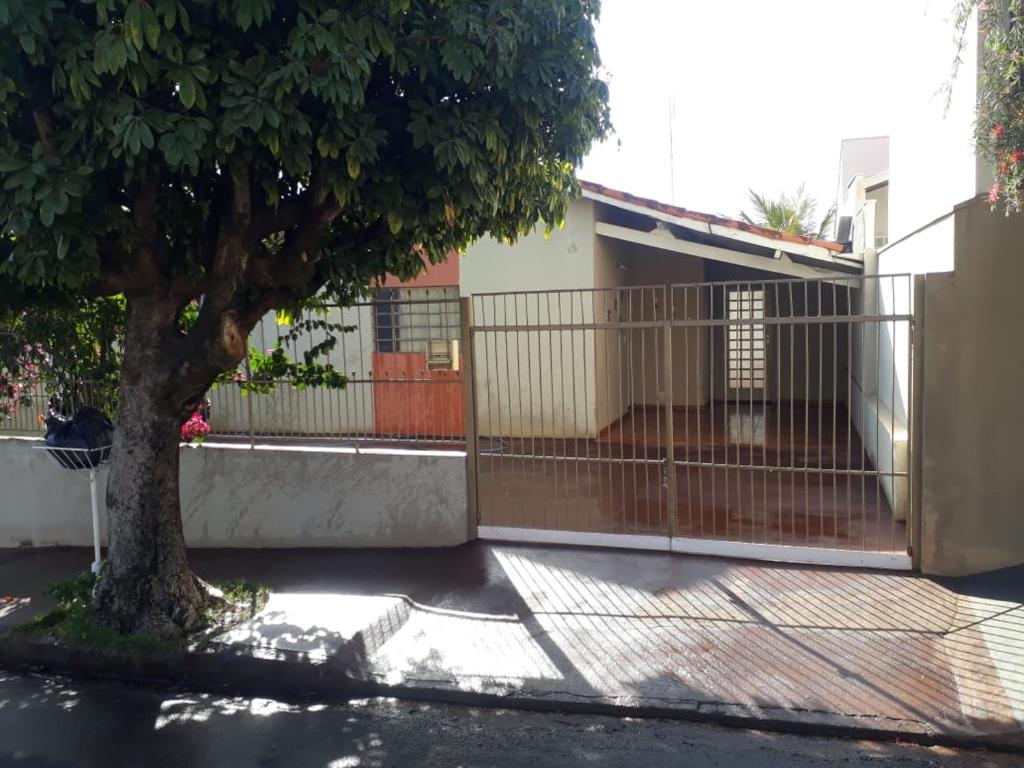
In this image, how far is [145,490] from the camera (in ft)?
19.6

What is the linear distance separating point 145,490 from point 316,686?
6.04ft

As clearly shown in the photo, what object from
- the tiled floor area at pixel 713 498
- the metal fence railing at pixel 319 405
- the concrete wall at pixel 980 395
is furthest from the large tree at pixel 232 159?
the concrete wall at pixel 980 395

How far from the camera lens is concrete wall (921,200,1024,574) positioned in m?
6.21

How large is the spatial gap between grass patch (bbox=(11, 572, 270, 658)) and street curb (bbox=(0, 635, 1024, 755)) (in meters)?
0.06

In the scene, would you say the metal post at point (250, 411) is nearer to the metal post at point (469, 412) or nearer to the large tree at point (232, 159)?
the large tree at point (232, 159)

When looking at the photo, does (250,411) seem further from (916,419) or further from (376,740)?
(916,419)

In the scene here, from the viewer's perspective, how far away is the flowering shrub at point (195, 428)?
7.88m

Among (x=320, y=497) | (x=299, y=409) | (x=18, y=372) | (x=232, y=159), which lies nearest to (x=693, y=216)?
(x=299, y=409)

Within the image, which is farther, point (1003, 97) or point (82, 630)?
point (82, 630)

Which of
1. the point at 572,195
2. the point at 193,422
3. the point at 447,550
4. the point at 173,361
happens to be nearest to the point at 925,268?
the point at 572,195

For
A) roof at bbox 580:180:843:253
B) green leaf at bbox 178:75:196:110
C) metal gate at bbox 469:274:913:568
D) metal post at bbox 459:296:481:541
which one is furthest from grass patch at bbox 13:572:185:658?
roof at bbox 580:180:843:253

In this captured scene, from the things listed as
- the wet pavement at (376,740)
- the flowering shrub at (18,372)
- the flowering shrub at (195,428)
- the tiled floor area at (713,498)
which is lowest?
the wet pavement at (376,740)

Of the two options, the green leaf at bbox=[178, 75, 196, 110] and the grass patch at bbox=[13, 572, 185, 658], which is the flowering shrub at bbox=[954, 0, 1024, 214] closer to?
the green leaf at bbox=[178, 75, 196, 110]

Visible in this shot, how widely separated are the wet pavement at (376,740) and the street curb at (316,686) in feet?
0.18
